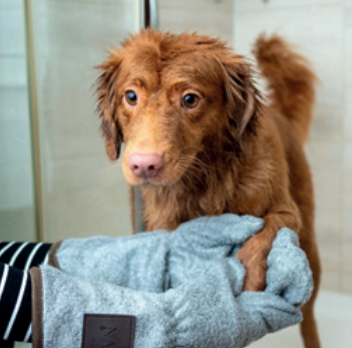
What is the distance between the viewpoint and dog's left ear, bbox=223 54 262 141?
80 cm

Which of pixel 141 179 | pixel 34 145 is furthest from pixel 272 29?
pixel 141 179

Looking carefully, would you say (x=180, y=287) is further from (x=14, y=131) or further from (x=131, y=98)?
(x=14, y=131)

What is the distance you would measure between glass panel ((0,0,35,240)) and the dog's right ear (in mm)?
261

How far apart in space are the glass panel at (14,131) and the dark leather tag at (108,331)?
53 centimetres

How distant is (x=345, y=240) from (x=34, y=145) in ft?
3.70

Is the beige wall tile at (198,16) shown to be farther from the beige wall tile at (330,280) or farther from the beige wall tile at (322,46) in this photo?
the beige wall tile at (330,280)

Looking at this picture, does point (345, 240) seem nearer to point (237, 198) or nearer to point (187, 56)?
point (237, 198)

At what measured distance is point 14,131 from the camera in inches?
42.1

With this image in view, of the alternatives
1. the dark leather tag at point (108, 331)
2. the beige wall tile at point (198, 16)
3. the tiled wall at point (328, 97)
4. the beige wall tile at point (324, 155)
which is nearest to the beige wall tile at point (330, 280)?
the tiled wall at point (328, 97)

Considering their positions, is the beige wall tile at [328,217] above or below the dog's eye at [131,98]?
below

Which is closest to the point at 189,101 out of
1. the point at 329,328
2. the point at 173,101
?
the point at 173,101

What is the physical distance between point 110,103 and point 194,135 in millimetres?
178

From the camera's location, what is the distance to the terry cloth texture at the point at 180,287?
588 millimetres

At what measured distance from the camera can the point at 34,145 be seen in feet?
3.78
